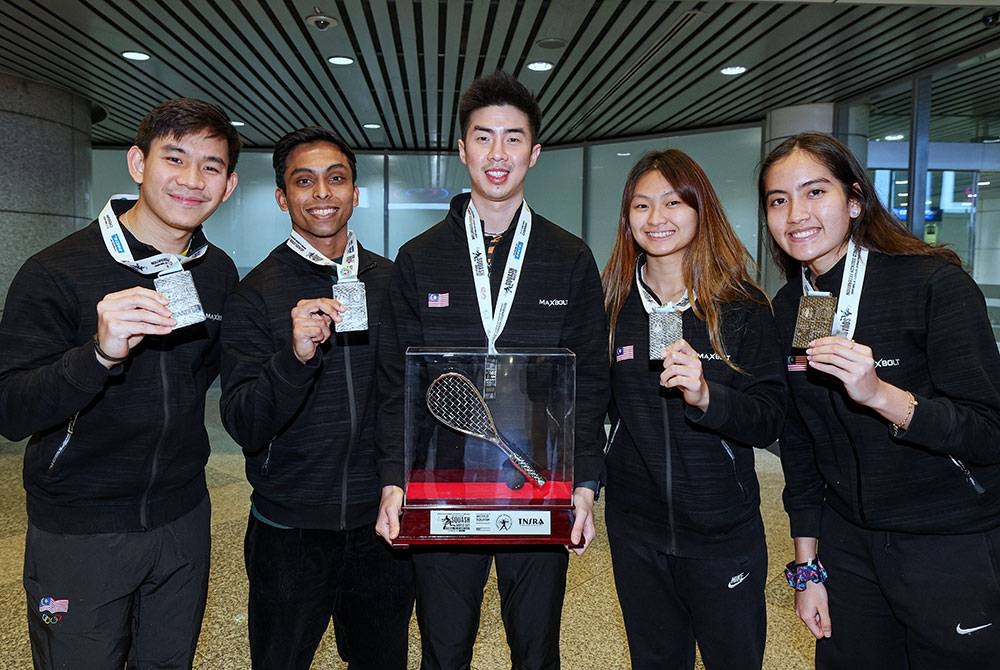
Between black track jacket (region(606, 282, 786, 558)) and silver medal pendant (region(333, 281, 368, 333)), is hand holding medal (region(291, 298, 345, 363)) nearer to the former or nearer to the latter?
silver medal pendant (region(333, 281, 368, 333))

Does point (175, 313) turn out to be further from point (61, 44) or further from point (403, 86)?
point (403, 86)

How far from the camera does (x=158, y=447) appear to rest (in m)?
2.02

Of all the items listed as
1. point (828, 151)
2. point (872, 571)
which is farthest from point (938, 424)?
point (828, 151)

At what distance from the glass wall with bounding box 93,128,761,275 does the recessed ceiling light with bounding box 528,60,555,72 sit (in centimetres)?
420

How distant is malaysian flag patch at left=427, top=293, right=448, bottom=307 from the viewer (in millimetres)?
2111

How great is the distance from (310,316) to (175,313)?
0.35 meters

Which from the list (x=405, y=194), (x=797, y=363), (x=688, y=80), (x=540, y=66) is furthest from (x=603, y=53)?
(x=405, y=194)

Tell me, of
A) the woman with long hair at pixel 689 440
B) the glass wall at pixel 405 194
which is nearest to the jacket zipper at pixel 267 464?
the woman with long hair at pixel 689 440

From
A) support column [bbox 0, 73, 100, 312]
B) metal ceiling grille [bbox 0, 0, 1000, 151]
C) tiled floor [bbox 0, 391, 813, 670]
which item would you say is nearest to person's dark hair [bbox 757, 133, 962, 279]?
tiled floor [bbox 0, 391, 813, 670]

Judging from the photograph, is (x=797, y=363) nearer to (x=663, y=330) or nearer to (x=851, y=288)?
(x=851, y=288)

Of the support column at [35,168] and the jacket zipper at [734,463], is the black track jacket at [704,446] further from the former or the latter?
the support column at [35,168]

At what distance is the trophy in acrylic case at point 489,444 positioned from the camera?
1.88 m

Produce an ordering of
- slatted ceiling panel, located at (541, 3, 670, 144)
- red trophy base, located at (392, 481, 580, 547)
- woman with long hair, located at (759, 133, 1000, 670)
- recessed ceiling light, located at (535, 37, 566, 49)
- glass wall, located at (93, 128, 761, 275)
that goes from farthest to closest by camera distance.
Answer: glass wall, located at (93, 128, 761, 275) → recessed ceiling light, located at (535, 37, 566, 49) → slatted ceiling panel, located at (541, 3, 670, 144) → red trophy base, located at (392, 481, 580, 547) → woman with long hair, located at (759, 133, 1000, 670)

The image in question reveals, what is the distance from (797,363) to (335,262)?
1445mm
